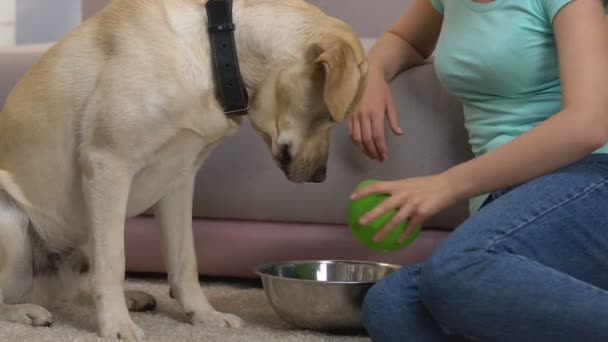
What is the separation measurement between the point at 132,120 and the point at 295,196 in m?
0.62

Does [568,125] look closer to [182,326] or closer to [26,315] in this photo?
[182,326]

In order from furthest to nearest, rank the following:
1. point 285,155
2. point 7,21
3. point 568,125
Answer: point 7,21 < point 285,155 < point 568,125

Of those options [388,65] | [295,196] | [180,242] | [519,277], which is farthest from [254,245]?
[519,277]

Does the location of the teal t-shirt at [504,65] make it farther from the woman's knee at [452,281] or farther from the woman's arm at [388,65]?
the woman's knee at [452,281]

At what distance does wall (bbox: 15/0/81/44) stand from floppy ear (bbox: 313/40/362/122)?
2716 mm

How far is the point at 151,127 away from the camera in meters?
1.50

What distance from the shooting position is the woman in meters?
1.27

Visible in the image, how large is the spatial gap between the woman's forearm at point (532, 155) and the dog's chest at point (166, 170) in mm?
502

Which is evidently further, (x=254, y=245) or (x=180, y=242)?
(x=254, y=245)

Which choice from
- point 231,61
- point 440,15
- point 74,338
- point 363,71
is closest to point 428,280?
point 363,71

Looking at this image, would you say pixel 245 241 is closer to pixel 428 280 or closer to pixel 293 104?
pixel 293 104

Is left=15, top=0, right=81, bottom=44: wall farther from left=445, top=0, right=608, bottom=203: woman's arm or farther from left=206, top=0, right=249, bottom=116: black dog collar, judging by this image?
left=445, top=0, right=608, bottom=203: woman's arm

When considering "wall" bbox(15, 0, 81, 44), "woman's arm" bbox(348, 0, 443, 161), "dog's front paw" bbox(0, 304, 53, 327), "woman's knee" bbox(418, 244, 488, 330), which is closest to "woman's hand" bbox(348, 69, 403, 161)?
"woman's arm" bbox(348, 0, 443, 161)

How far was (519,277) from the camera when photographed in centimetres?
127
